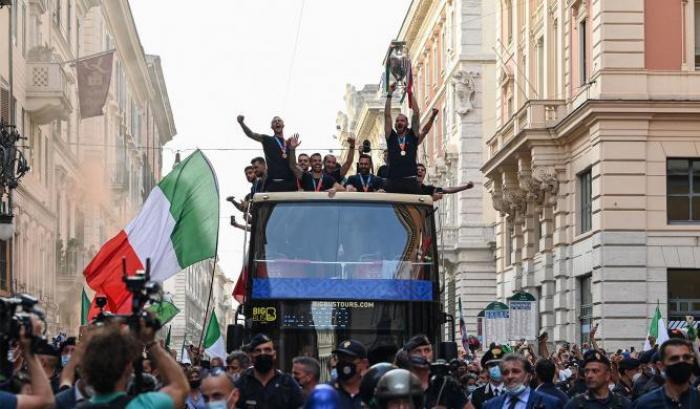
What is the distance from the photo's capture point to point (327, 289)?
19.1 meters

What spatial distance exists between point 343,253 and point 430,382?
788 cm

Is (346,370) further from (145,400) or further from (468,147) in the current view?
(468,147)

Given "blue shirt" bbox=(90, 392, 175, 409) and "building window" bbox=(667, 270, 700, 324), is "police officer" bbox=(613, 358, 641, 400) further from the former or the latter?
"building window" bbox=(667, 270, 700, 324)

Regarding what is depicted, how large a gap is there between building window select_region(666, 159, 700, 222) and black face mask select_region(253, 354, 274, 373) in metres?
24.4

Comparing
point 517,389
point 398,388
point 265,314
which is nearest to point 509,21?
point 265,314

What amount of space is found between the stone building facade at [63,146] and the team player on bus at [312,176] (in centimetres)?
1233

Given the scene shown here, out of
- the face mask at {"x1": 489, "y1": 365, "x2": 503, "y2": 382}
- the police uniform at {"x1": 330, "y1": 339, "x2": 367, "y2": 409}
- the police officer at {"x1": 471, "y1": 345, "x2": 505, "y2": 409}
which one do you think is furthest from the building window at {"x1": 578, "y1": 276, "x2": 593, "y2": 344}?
the police uniform at {"x1": 330, "y1": 339, "x2": 367, "y2": 409}

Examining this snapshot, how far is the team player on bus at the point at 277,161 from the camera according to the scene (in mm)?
20078

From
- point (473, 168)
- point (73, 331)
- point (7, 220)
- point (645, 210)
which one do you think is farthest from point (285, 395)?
point (473, 168)

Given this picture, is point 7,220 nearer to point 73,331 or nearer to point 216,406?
point 216,406

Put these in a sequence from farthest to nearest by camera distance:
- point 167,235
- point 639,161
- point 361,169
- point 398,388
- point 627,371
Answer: point 639,161 → point 361,169 → point 627,371 → point 167,235 → point 398,388

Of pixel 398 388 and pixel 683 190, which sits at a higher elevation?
pixel 683 190

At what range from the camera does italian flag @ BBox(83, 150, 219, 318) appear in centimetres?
1606

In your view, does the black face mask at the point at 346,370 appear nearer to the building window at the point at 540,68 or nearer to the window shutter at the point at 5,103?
the window shutter at the point at 5,103
